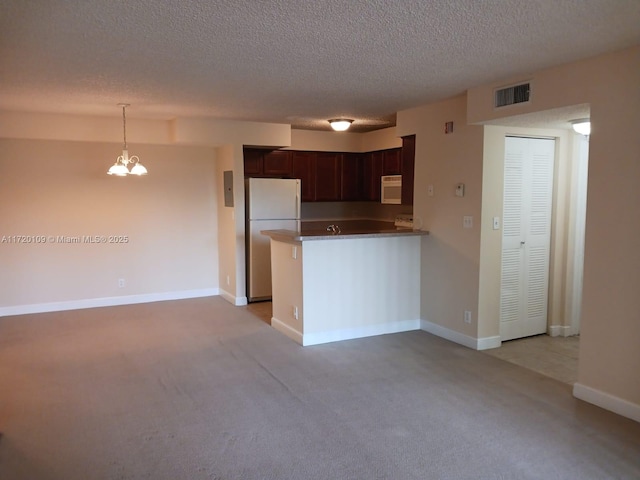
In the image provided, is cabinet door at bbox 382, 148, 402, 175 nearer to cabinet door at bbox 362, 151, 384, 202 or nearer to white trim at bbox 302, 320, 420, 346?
cabinet door at bbox 362, 151, 384, 202

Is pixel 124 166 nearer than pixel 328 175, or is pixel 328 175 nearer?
pixel 124 166

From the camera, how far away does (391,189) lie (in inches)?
277

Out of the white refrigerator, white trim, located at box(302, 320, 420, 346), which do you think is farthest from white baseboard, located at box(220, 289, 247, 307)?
white trim, located at box(302, 320, 420, 346)

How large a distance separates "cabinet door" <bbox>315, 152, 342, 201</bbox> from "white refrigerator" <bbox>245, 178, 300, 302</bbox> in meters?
→ 0.72

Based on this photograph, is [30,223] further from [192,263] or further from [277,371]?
[277,371]

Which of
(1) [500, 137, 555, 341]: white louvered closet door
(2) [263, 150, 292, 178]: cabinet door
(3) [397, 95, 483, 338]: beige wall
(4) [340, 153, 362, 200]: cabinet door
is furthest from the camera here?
(4) [340, 153, 362, 200]: cabinet door

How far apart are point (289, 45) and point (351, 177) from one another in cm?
471

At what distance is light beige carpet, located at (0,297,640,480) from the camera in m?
2.71

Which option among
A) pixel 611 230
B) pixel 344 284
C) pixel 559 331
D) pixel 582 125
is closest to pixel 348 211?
pixel 344 284

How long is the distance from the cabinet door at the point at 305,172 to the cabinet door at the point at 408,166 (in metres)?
2.15

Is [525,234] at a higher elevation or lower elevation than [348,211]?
lower

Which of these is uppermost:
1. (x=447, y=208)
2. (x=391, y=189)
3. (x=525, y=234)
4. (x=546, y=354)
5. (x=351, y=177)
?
(x=351, y=177)

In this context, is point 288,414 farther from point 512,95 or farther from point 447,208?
point 512,95

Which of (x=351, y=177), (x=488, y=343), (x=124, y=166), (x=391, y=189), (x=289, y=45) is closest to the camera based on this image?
(x=289, y=45)
